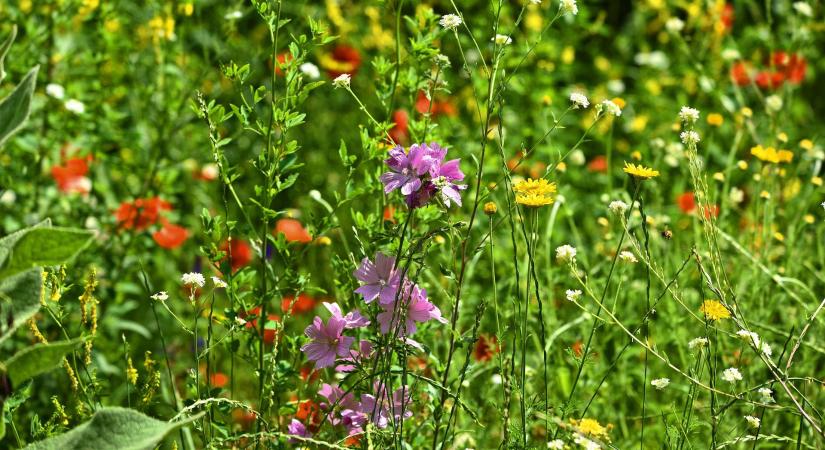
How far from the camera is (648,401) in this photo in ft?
7.18

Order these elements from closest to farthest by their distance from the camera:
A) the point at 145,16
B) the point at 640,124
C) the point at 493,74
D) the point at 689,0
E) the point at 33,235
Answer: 1. the point at 33,235
2. the point at 493,74
3. the point at 145,16
4. the point at 640,124
5. the point at 689,0

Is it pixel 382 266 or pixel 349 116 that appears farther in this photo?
pixel 349 116

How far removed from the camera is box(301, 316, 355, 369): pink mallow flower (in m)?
1.43

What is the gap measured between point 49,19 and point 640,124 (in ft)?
6.13

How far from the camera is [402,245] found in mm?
1412

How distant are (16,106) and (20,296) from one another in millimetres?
198

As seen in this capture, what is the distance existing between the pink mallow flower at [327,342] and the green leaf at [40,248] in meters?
0.44

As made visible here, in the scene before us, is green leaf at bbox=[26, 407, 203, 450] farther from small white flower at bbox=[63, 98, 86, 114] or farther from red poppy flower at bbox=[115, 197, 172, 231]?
small white flower at bbox=[63, 98, 86, 114]

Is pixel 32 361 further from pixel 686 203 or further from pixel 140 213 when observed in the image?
pixel 686 203

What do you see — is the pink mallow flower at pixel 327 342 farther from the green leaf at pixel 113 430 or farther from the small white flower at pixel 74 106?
the small white flower at pixel 74 106

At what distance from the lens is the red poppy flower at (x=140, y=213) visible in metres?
2.31

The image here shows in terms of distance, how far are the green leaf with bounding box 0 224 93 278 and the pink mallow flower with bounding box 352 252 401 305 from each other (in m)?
0.41

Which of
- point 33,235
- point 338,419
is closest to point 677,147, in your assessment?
point 338,419

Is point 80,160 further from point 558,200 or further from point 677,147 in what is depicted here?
point 677,147
